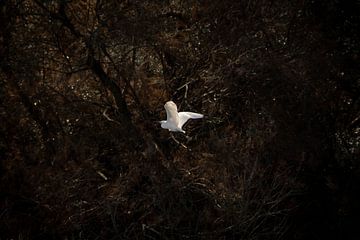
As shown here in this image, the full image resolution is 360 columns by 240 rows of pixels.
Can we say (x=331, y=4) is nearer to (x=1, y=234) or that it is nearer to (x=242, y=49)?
(x=242, y=49)

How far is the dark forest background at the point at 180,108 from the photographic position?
30.4 feet

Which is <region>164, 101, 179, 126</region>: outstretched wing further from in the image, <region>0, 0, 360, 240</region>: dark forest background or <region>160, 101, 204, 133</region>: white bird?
<region>0, 0, 360, 240</region>: dark forest background

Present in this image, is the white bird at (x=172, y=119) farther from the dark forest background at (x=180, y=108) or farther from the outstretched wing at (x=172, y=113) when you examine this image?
the dark forest background at (x=180, y=108)

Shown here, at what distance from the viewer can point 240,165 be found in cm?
916

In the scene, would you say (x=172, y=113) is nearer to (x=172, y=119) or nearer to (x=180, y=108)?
(x=172, y=119)

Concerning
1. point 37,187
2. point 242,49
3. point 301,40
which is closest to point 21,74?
point 37,187

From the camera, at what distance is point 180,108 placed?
9.77 m

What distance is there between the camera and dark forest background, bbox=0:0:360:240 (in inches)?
364

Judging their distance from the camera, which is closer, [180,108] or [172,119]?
[172,119]

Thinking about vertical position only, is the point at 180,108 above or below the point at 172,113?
above

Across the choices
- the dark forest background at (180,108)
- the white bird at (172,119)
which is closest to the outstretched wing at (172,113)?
the white bird at (172,119)

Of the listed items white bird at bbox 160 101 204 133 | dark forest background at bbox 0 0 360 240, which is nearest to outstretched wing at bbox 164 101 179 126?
white bird at bbox 160 101 204 133

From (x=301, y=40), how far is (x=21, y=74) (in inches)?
153

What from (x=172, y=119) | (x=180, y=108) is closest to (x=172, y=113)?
(x=172, y=119)
